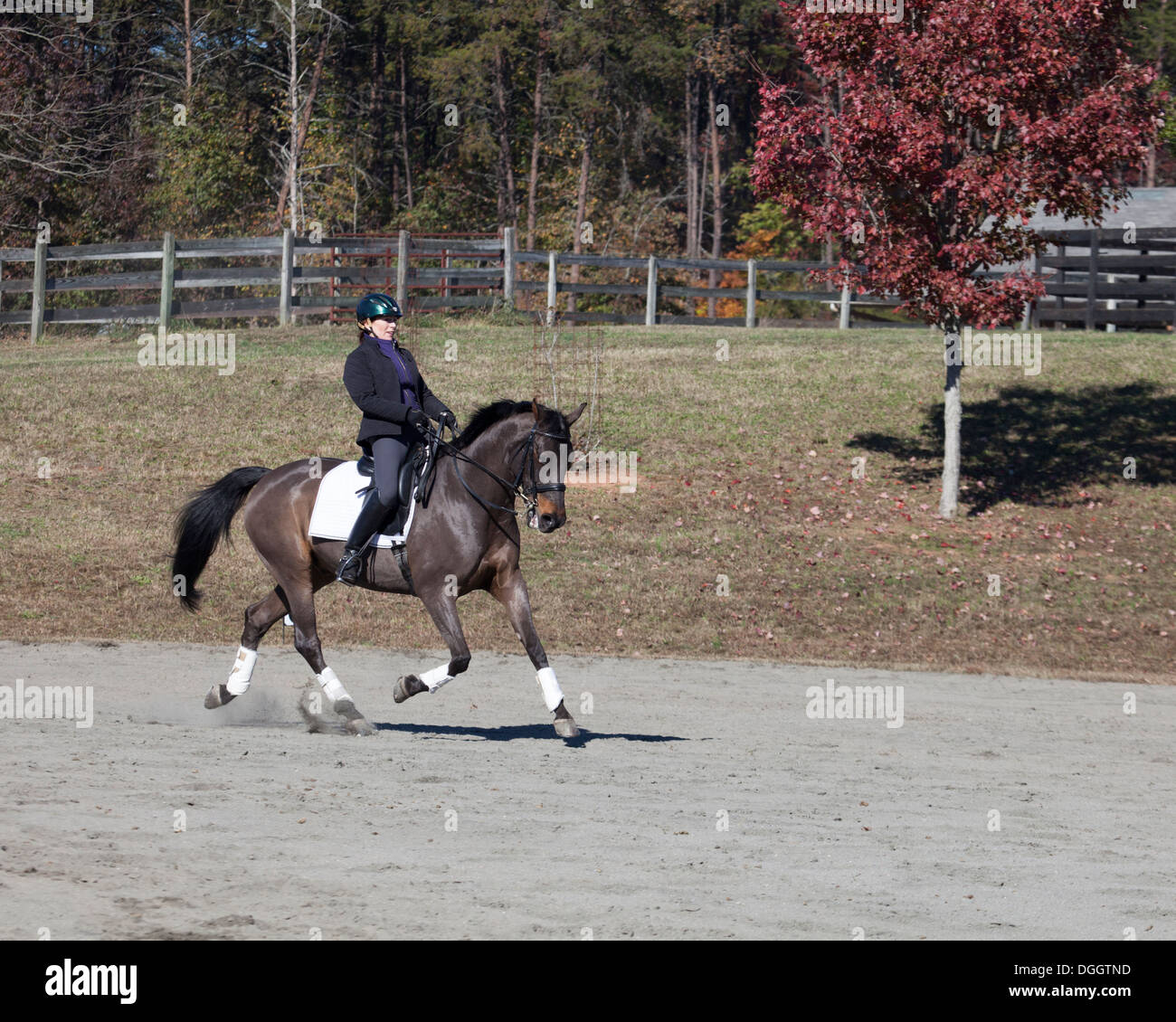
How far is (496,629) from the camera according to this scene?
18.3 m

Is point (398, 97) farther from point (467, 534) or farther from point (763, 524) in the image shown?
point (467, 534)

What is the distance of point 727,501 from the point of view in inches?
886

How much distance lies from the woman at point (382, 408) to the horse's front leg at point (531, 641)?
1116mm

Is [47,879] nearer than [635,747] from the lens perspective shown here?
Yes

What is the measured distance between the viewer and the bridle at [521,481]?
36.6ft

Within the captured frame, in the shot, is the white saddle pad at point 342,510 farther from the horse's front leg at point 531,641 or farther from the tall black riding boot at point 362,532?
the horse's front leg at point 531,641

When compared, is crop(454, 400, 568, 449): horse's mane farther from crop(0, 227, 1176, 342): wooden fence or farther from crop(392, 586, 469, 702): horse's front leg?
crop(0, 227, 1176, 342): wooden fence

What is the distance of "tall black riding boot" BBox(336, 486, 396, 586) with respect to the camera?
11633 millimetres

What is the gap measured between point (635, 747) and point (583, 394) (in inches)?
620

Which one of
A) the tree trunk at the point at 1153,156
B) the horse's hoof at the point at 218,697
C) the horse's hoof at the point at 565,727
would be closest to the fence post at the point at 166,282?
the horse's hoof at the point at 218,697

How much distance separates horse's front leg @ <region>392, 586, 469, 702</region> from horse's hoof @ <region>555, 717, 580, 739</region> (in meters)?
0.90

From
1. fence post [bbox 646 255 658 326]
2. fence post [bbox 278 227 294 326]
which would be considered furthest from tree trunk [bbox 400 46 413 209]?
fence post [bbox 278 227 294 326]

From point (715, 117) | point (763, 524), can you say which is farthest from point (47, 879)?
point (715, 117)

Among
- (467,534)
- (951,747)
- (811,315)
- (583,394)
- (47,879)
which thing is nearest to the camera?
(47,879)
